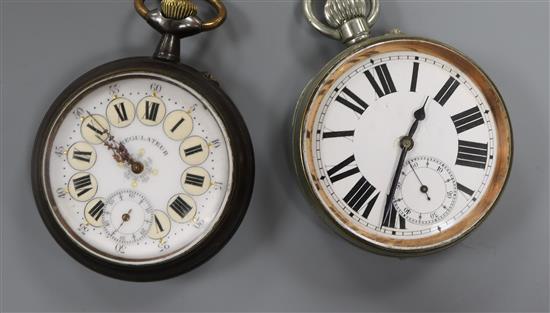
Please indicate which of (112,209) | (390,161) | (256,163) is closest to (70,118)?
(112,209)

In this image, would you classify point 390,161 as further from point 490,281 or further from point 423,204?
point 490,281

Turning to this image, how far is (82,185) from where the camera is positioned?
3.02 ft

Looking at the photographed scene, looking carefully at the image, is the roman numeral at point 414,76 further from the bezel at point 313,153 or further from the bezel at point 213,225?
the bezel at point 213,225

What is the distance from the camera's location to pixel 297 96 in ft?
3.34

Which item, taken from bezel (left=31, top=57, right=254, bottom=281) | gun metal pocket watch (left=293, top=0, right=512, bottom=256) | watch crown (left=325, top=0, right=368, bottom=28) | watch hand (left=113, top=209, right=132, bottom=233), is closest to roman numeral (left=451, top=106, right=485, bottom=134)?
gun metal pocket watch (left=293, top=0, right=512, bottom=256)

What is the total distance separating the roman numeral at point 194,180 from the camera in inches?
36.2

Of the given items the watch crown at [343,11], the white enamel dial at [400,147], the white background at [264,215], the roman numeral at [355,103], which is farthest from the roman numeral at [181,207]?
the watch crown at [343,11]

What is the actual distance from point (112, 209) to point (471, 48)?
77 cm

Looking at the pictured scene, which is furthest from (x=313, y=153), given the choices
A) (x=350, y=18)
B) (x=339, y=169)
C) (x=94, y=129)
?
(x=94, y=129)

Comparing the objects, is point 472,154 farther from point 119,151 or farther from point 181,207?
point 119,151

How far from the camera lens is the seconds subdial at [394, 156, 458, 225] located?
933mm

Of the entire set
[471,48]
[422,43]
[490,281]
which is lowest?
[490,281]

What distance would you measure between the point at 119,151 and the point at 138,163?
1.6 inches

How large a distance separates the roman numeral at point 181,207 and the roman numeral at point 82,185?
15cm
